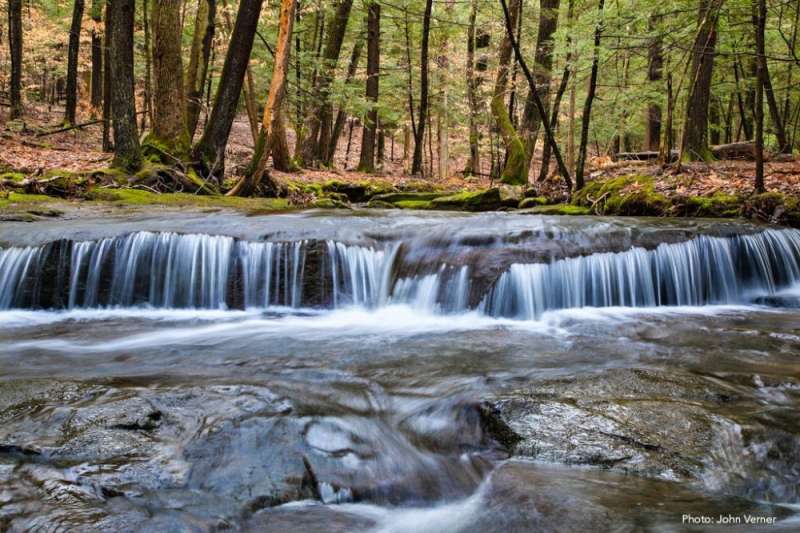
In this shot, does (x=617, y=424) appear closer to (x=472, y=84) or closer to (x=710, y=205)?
(x=710, y=205)

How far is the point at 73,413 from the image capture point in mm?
3273

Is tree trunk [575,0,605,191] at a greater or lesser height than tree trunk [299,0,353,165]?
lesser

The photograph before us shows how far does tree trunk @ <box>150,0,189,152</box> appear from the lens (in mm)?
12617

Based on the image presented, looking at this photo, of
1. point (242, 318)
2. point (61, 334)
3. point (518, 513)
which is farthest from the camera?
point (242, 318)

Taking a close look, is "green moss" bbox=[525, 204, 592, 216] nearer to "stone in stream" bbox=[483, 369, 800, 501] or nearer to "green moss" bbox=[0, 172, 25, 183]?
"stone in stream" bbox=[483, 369, 800, 501]

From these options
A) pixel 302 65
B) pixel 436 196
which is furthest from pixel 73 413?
pixel 302 65

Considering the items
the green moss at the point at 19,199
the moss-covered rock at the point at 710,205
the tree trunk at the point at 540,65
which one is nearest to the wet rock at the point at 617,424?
the moss-covered rock at the point at 710,205

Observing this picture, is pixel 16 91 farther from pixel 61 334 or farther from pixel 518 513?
pixel 518 513

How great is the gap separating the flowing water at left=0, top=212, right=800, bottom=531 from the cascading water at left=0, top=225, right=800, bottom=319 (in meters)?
0.03

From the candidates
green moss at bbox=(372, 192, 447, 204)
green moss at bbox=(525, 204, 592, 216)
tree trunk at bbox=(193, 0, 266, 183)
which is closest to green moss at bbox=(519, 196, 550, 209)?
green moss at bbox=(525, 204, 592, 216)

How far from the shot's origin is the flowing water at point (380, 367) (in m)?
2.85

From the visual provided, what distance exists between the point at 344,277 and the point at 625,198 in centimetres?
630

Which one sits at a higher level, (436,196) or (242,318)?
(436,196)

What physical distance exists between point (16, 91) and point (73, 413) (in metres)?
21.6
